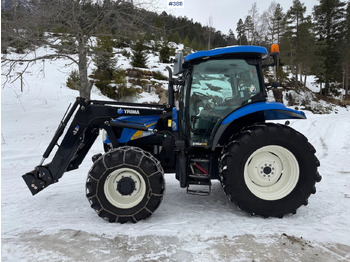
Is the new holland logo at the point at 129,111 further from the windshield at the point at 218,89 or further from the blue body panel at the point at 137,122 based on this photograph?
the windshield at the point at 218,89

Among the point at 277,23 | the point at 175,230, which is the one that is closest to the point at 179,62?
the point at 175,230

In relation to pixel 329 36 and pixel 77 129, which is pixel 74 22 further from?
pixel 329 36

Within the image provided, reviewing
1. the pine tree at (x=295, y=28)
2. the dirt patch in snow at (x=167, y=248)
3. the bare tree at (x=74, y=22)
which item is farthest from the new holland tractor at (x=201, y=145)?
the pine tree at (x=295, y=28)

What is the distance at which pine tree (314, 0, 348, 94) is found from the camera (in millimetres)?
35219

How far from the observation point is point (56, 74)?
23.4 m

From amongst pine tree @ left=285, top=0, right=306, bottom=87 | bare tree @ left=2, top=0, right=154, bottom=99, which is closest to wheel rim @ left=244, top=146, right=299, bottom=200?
bare tree @ left=2, top=0, right=154, bottom=99

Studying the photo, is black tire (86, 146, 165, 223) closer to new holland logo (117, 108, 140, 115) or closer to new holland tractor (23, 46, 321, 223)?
new holland tractor (23, 46, 321, 223)

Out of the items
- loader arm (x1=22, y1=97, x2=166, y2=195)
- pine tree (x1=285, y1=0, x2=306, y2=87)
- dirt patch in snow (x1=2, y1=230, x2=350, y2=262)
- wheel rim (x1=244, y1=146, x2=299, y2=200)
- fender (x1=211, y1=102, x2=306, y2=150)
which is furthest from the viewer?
pine tree (x1=285, y1=0, x2=306, y2=87)

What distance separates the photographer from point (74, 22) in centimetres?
998

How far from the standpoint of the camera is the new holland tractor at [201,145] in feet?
11.6

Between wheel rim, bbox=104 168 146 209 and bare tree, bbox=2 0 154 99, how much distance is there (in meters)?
7.76

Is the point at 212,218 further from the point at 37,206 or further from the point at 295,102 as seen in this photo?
the point at 295,102

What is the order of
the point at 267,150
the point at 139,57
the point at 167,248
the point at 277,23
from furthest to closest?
1. the point at 277,23
2. the point at 139,57
3. the point at 267,150
4. the point at 167,248

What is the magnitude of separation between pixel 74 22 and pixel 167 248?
9526 mm
